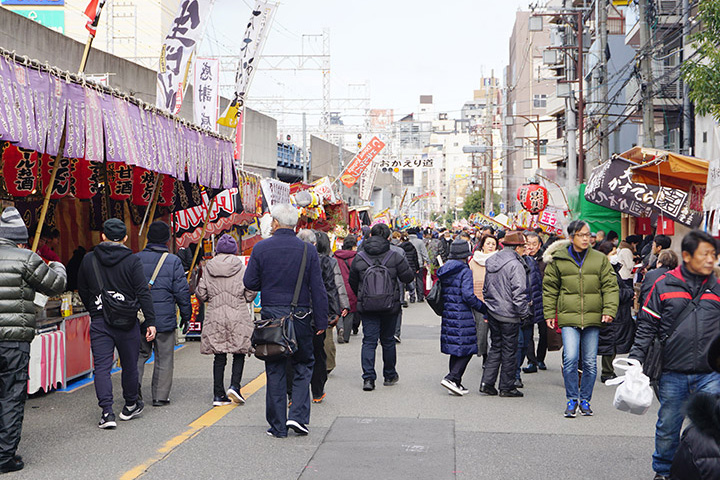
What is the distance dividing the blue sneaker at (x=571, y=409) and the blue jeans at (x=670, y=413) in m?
2.28

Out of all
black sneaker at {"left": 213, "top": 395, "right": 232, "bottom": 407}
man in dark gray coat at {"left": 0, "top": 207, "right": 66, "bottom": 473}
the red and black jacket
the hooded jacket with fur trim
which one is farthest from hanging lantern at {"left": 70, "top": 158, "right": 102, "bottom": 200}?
the red and black jacket

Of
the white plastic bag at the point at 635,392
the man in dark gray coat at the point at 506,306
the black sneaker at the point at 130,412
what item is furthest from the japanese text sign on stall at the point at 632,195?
the black sneaker at the point at 130,412

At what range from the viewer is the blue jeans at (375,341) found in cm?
939

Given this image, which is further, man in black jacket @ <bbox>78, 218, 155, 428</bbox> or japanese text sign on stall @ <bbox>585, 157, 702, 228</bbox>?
japanese text sign on stall @ <bbox>585, 157, 702, 228</bbox>

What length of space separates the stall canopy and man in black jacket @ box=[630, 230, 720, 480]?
21.7 ft

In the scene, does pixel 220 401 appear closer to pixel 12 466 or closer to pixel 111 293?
pixel 111 293

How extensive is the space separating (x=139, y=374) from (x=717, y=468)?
596 cm

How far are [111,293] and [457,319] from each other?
369 cm

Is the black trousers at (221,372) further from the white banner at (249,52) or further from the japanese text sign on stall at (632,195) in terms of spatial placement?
the japanese text sign on stall at (632,195)

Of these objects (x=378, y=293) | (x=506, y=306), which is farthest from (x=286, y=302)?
(x=506, y=306)

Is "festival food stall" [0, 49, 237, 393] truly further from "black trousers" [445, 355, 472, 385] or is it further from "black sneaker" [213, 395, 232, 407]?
"black trousers" [445, 355, 472, 385]

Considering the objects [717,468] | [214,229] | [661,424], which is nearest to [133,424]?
[661,424]

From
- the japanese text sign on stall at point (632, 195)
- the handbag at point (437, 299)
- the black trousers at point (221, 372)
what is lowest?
the black trousers at point (221, 372)

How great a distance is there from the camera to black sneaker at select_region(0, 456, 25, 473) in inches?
233
